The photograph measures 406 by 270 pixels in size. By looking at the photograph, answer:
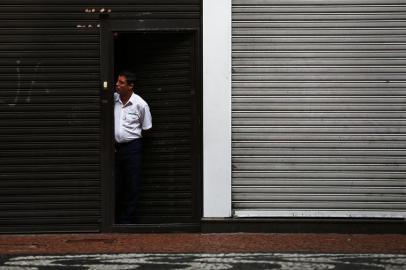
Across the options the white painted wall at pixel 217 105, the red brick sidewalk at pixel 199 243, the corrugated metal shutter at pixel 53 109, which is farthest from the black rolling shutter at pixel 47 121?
the white painted wall at pixel 217 105

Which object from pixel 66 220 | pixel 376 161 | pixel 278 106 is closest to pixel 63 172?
pixel 66 220

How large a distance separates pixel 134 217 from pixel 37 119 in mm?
1674

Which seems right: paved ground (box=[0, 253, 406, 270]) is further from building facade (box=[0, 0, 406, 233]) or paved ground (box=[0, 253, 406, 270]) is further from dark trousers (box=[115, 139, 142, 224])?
dark trousers (box=[115, 139, 142, 224])

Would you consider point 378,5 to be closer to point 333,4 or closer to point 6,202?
point 333,4

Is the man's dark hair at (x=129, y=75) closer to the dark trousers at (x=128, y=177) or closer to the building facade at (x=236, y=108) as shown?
the building facade at (x=236, y=108)

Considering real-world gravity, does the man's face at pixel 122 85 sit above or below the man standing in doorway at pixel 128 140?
above

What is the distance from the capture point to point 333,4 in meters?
Answer: 10.8

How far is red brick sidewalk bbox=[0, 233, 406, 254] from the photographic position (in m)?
9.59

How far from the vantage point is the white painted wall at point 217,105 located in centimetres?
1068

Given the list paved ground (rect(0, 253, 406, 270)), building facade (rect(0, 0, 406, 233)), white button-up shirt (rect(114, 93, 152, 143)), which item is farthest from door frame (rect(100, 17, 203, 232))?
paved ground (rect(0, 253, 406, 270))

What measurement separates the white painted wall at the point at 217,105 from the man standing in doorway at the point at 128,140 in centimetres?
85

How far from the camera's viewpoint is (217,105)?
10.7 meters

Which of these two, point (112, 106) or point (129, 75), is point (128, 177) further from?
point (129, 75)

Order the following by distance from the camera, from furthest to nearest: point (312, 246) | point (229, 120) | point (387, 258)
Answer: point (229, 120), point (312, 246), point (387, 258)
